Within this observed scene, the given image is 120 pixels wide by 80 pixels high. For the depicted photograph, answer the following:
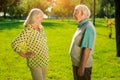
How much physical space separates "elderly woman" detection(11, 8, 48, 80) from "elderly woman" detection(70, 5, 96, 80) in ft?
2.42

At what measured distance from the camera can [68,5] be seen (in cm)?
10550

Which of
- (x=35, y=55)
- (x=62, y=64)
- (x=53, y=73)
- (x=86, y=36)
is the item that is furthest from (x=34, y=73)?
(x=62, y=64)

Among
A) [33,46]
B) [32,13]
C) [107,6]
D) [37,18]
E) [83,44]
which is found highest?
[32,13]

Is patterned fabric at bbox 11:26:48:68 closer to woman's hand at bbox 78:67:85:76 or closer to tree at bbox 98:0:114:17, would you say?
woman's hand at bbox 78:67:85:76

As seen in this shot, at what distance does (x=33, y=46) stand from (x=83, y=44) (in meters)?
1.21

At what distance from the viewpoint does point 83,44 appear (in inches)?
250

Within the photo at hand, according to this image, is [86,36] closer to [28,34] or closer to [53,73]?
[28,34]

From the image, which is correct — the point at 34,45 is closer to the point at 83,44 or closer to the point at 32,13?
the point at 32,13

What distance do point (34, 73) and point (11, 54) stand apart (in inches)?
461

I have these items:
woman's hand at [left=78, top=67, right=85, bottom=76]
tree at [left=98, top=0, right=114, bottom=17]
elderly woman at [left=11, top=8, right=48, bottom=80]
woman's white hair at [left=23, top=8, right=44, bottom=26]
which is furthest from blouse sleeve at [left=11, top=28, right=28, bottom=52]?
tree at [left=98, top=0, right=114, bottom=17]

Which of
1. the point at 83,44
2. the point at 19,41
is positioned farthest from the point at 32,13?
the point at 83,44

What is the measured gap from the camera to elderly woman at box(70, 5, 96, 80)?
635 centimetres

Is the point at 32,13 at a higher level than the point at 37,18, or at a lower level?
higher

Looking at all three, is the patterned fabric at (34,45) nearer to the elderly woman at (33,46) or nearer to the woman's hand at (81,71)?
the elderly woman at (33,46)
